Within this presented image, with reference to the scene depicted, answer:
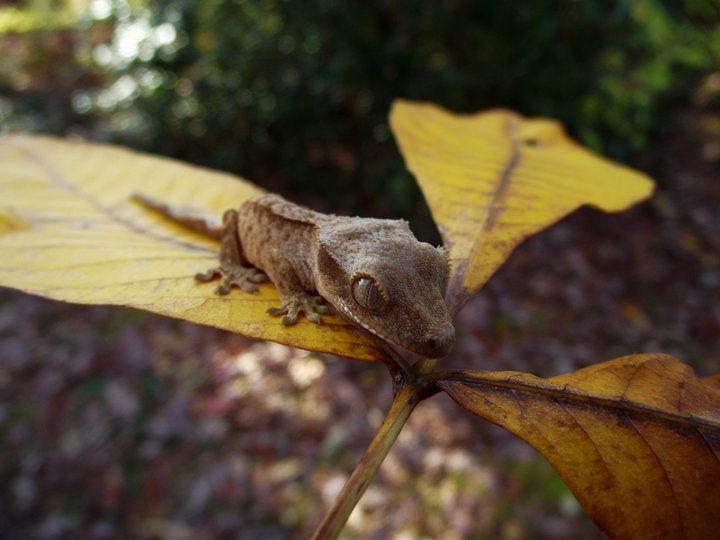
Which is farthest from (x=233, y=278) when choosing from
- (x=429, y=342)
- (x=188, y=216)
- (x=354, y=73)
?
(x=354, y=73)

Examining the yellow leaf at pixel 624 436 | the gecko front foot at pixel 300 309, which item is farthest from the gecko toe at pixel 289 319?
the yellow leaf at pixel 624 436

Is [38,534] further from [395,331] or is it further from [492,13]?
[492,13]

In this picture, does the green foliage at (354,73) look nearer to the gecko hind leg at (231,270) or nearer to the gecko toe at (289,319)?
the gecko hind leg at (231,270)

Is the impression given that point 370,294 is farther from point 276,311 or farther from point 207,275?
point 207,275

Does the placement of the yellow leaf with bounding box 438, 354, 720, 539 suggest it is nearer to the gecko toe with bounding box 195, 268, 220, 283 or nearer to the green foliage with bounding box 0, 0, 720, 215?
the gecko toe with bounding box 195, 268, 220, 283

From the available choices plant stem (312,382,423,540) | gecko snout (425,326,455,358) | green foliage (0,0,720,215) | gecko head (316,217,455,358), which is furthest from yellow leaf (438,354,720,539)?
green foliage (0,0,720,215)
